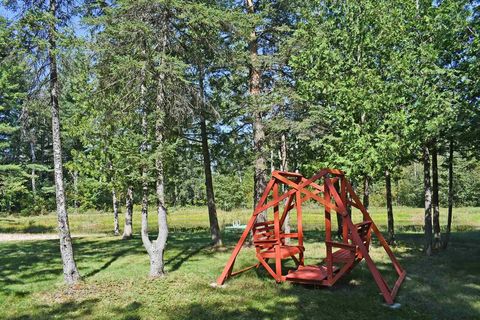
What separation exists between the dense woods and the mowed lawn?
1132mm

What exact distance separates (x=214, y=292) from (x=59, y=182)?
5189 mm

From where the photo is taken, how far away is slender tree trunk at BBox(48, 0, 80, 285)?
10555 mm

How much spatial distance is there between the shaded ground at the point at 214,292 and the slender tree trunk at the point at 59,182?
1.61 ft

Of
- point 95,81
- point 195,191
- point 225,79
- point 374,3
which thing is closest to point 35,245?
point 95,81

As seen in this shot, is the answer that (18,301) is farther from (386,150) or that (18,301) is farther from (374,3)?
(374,3)

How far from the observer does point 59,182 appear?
10773 millimetres

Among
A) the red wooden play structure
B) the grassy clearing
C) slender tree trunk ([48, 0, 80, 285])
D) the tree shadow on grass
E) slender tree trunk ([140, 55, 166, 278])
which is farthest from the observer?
the grassy clearing

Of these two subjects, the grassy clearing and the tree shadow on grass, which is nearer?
the tree shadow on grass

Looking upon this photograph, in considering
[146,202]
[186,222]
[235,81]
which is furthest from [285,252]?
[186,222]

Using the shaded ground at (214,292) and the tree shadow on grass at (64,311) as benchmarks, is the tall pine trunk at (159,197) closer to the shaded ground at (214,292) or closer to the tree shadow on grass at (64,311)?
the shaded ground at (214,292)

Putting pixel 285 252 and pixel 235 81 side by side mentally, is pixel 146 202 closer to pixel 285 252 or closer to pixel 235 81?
pixel 285 252

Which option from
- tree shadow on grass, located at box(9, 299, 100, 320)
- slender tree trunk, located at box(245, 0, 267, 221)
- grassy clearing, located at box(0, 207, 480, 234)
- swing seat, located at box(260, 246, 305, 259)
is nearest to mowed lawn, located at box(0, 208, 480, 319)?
tree shadow on grass, located at box(9, 299, 100, 320)

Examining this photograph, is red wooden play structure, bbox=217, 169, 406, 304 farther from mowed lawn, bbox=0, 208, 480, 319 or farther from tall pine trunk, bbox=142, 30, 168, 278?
tall pine trunk, bbox=142, 30, 168, 278

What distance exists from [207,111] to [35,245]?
483 inches
